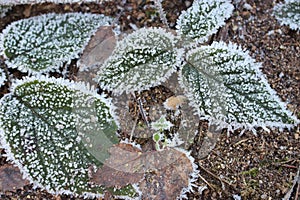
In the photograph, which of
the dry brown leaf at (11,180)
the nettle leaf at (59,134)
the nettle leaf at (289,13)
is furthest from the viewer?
the nettle leaf at (289,13)

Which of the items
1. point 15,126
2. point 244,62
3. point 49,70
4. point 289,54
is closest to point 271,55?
point 289,54

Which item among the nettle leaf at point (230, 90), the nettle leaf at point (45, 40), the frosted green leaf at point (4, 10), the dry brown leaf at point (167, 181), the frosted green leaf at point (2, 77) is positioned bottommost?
the dry brown leaf at point (167, 181)

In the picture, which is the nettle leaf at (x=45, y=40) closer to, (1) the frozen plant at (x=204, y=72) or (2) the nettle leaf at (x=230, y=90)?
(1) the frozen plant at (x=204, y=72)

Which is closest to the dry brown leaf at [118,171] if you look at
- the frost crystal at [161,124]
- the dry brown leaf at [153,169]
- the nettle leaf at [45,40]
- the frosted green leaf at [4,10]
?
the dry brown leaf at [153,169]

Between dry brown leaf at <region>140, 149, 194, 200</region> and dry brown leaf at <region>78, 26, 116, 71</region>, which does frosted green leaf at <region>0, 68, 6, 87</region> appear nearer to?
dry brown leaf at <region>78, 26, 116, 71</region>

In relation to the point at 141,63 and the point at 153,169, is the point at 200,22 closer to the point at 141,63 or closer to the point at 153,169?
the point at 141,63

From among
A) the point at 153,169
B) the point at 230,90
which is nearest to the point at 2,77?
the point at 153,169

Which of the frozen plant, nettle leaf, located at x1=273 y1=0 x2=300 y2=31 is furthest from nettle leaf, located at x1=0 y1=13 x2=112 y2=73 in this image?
nettle leaf, located at x1=273 y1=0 x2=300 y2=31
